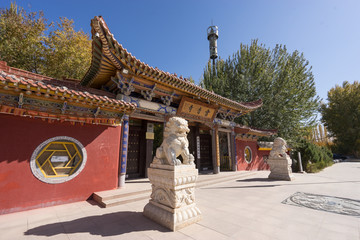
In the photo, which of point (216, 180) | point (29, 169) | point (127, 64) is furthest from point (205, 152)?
point (29, 169)

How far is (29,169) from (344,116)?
3389cm

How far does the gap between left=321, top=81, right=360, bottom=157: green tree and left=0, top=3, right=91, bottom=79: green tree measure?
33.5 metres

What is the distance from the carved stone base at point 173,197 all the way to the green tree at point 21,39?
12.9 meters

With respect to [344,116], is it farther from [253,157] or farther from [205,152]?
[205,152]

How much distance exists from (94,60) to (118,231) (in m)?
4.74

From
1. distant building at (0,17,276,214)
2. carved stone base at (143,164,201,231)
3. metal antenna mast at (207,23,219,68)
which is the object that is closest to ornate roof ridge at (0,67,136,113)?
distant building at (0,17,276,214)

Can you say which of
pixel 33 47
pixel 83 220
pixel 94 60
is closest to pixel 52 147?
pixel 83 220

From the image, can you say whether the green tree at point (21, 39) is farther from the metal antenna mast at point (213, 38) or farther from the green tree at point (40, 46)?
the metal antenna mast at point (213, 38)

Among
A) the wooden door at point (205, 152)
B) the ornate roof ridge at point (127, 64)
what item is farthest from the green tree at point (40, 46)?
the wooden door at point (205, 152)

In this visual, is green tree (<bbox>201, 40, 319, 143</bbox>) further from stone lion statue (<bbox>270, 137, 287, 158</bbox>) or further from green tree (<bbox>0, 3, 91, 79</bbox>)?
green tree (<bbox>0, 3, 91, 79</bbox>)

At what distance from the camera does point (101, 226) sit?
2.72 metres

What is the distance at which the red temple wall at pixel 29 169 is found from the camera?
3.31 m

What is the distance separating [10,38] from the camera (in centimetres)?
1008

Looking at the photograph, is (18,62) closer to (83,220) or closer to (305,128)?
(83,220)
